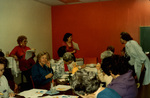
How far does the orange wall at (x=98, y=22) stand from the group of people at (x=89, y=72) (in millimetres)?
2083

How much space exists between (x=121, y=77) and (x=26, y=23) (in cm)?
470

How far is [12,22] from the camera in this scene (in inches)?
203

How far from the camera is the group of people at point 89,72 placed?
112 centimetres

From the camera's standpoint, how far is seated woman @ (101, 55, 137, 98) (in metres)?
1.56

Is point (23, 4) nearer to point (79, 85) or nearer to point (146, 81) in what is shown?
point (146, 81)

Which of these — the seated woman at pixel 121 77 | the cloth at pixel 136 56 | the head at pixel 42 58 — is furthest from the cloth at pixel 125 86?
the cloth at pixel 136 56

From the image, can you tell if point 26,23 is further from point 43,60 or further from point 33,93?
point 33,93

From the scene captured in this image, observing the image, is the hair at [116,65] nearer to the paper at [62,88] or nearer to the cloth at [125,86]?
the cloth at [125,86]

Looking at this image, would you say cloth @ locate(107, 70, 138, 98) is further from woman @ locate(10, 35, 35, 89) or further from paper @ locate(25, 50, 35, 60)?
woman @ locate(10, 35, 35, 89)

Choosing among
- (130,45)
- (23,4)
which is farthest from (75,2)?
(130,45)

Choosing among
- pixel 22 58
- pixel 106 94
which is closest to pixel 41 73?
pixel 106 94

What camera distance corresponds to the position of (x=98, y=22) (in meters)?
6.55

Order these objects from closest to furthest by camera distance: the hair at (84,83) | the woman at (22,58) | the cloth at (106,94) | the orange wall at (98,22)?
the hair at (84,83) → the cloth at (106,94) → the woman at (22,58) → the orange wall at (98,22)

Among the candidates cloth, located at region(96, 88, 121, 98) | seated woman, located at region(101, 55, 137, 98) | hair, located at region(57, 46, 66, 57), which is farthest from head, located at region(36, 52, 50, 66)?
cloth, located at region(96, 88, 121, 98)
